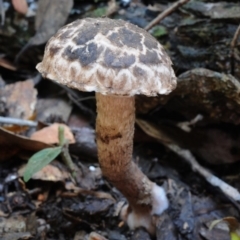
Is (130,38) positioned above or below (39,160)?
above

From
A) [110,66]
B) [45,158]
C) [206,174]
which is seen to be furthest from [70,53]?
[206,174]

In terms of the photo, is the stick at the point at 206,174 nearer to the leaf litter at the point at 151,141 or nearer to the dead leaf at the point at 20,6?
the leaf litter at the point at 151,141

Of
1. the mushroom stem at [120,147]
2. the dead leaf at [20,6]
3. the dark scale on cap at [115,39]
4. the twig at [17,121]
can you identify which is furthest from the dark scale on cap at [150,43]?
the dead leaf at [20,6]

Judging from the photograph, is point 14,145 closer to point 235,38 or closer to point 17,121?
point 17,121

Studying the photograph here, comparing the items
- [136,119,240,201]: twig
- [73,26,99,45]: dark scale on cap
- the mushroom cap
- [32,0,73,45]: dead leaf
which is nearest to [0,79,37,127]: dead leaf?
[32,0,73,45]: dead leaf

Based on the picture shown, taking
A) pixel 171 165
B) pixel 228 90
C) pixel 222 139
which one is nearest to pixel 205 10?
pixel 228 90

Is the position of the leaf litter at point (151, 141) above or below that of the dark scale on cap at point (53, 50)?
below
